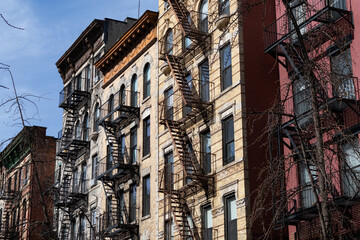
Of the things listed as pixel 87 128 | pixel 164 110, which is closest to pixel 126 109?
pixel 164 110

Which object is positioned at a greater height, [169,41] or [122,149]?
[169,41]

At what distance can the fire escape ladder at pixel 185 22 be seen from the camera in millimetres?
30531

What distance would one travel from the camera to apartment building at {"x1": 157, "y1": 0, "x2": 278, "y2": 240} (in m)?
26.9

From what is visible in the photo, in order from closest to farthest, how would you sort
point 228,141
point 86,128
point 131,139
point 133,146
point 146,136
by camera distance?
point 228,141 < point 146,136 < point 133,146 < point 131,139 < point 86,128

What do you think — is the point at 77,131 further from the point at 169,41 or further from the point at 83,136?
the point at 169,41

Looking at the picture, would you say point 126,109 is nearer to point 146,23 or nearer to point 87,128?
point 146,23

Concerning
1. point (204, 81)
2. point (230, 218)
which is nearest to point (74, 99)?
point (204, 81)

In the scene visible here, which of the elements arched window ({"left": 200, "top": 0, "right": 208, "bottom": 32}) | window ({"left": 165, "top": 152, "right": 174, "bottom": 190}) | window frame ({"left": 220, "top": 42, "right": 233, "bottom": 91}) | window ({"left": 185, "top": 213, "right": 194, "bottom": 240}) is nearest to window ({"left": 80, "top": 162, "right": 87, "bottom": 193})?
window ({"left": 165, "top": 152, "right": 174, "bottom": 190})

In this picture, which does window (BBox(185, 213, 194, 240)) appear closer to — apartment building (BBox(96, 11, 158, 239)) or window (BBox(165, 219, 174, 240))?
window (BBox(165, 219, 174, 240))

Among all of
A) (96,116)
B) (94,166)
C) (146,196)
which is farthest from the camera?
(96,116)

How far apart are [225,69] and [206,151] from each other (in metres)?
3.70

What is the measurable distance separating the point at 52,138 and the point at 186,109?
28252mm

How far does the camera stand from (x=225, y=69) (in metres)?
29.2

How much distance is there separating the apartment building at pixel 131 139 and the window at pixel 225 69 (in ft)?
19.8
